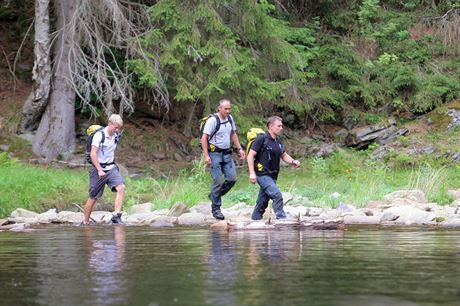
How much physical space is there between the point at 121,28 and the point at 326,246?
14.0m

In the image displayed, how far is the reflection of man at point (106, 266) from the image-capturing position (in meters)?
5.05

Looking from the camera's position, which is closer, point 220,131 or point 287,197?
point 220,131

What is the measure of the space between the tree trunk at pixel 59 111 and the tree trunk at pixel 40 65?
256mm

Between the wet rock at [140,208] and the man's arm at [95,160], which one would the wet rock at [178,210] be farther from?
the man's arm at [95,160]

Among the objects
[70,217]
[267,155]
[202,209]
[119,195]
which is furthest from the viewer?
[202,209]

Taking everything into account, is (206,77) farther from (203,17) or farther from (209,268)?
(209,268)

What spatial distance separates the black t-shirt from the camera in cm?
1157

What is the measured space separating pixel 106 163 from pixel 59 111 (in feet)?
30.1

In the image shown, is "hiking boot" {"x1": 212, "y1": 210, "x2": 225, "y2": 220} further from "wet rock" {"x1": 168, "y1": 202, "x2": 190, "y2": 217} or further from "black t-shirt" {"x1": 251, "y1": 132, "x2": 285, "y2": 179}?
"black t-shirt" {"x1": 251, "y1": 132, "x2": 285, "y2": 179}

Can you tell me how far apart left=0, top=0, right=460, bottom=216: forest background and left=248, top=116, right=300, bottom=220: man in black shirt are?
3289mm

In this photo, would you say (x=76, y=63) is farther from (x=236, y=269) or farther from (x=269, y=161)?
(x=236, y=269)

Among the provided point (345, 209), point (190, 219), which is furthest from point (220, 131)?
point (345, 209)

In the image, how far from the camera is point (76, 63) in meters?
20.3

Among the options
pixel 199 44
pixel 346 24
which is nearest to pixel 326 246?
pixel 199 44
